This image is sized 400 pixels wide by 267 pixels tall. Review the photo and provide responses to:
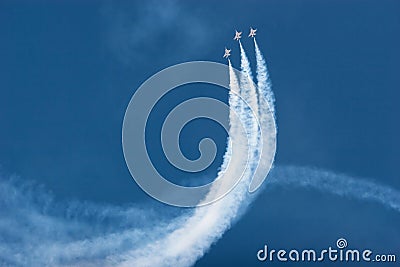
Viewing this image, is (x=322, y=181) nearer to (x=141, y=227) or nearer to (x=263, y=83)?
(x=263, y=83)

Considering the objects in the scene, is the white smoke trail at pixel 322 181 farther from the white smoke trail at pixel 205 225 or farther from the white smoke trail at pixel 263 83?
the white smoke trail at pixel 263 83

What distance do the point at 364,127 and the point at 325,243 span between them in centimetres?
57

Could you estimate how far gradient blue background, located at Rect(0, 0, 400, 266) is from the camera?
2.81 meters

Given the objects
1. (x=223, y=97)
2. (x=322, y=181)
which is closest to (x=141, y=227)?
(x=223, y=97)

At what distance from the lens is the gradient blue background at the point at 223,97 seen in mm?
2807

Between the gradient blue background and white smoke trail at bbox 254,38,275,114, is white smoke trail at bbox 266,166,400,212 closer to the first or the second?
the gradient blue background

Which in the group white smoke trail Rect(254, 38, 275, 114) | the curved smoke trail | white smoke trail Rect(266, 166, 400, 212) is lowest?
the curved smoke trail

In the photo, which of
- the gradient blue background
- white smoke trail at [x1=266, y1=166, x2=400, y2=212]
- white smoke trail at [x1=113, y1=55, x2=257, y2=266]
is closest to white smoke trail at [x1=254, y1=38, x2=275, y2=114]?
the gradient blue background

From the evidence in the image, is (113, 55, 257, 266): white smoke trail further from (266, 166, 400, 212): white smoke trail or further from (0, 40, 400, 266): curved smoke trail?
(266, 166, 400, 212): white smoke trail

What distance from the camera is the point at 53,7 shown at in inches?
113

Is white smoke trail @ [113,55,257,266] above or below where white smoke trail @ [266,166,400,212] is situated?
below

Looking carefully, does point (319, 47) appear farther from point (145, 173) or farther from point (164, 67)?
point (145, 173)

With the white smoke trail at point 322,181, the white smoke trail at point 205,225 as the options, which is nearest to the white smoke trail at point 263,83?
the white smoke trail at point 205,225

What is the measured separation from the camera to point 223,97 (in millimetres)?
2828
